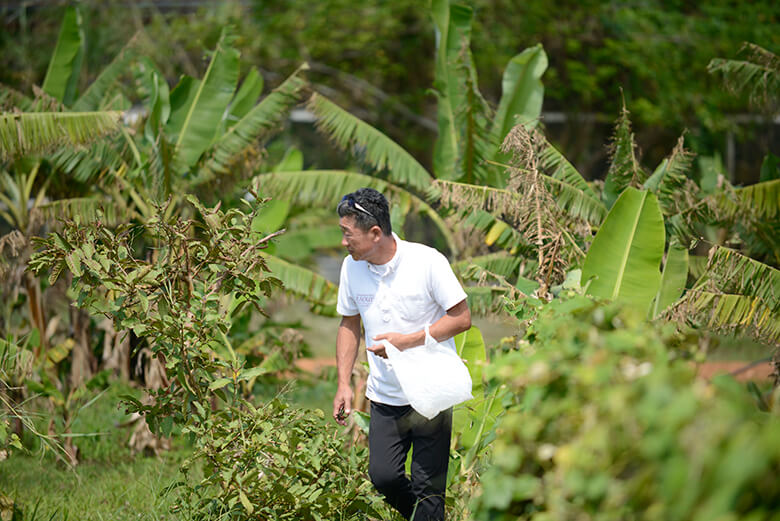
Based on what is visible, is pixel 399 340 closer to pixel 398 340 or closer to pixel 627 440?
pixel 398 340

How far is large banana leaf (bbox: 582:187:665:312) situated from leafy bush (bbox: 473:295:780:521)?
8.55 ft

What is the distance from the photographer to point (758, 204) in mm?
6039

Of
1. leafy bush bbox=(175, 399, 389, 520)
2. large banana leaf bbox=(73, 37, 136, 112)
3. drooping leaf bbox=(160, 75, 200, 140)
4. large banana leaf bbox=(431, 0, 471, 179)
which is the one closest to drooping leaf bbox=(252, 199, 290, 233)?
drooping leaf bbox=(160, 75, 200, 140)

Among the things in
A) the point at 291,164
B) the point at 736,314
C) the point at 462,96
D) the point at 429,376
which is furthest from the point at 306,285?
the point at 736,314

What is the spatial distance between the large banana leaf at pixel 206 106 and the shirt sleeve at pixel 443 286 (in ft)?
13.2

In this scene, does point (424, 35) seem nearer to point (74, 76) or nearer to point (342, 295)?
point (74, 76)

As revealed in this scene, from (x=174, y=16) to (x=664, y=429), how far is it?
15155mm

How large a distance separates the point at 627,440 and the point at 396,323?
83.8 inches

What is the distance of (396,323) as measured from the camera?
149 inches

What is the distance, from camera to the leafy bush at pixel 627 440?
1557 millimetres

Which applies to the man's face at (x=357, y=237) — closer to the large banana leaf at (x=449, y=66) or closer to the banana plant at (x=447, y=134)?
the banana plant at (x=447, y=134)

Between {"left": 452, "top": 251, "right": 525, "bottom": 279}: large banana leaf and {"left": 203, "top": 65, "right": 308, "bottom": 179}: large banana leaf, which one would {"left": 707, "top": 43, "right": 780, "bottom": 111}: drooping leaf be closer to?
{"left": 452, "top": 251, "right": 525, "bottom": 279}: large banana leaf

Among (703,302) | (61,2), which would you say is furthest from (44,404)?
(61,2)

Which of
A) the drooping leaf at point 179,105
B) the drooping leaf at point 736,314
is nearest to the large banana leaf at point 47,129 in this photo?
the drooping leaf at point 179,105
